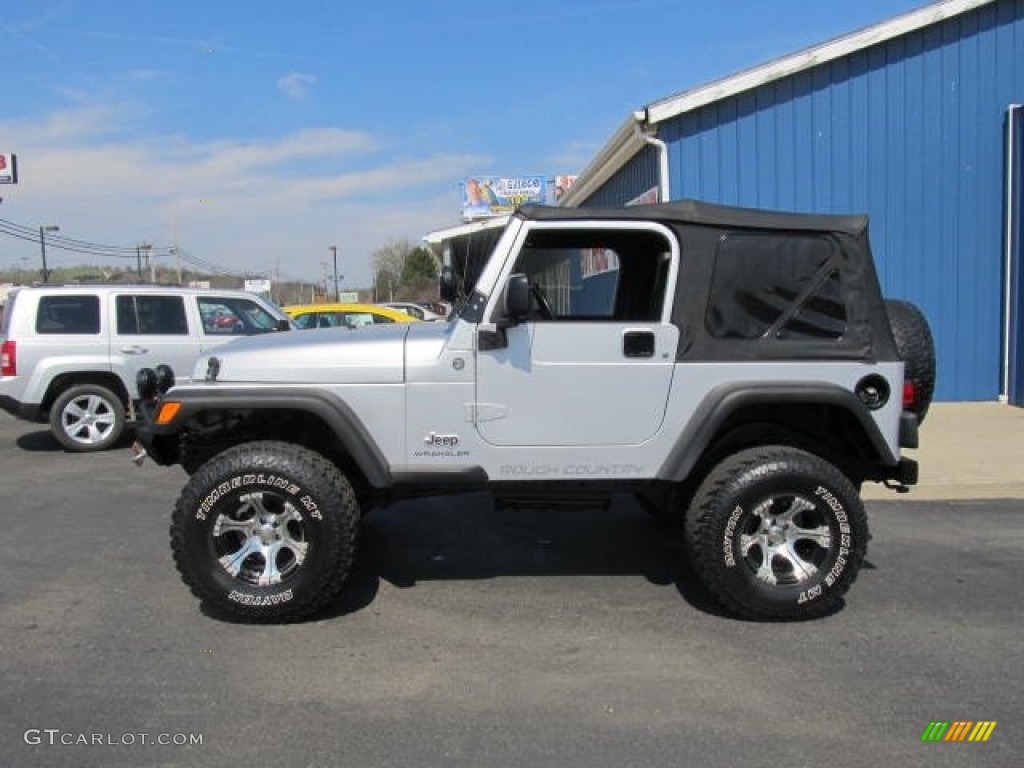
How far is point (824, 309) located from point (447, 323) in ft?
6.66

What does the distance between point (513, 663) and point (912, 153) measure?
9.12m

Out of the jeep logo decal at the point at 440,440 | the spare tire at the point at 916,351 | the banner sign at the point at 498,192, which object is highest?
the banner sign at the point at 498,192

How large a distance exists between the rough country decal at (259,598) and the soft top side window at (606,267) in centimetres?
A: 191

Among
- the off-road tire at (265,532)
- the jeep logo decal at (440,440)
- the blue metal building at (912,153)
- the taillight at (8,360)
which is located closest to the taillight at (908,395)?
the jeep logo decal at (440,440)

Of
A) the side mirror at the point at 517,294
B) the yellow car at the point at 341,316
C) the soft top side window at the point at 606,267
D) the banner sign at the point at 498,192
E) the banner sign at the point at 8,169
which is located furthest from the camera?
the banner sign at the point at 498,192

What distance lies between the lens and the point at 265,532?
4129 mm

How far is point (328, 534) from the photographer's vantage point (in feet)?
13.3

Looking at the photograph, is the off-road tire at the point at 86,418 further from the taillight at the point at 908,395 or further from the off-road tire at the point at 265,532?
the taillight at the point at 908,395

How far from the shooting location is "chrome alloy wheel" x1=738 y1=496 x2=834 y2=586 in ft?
13.6

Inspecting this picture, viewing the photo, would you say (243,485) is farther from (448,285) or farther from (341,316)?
(341,316)

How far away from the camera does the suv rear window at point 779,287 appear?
4.23 metres

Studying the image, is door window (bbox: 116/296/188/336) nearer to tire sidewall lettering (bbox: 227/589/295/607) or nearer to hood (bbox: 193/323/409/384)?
hood (bbox: 193/323/409/384)

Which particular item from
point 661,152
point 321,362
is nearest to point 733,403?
point 321,362

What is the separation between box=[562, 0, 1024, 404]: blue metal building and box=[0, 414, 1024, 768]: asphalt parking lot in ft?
18.5
